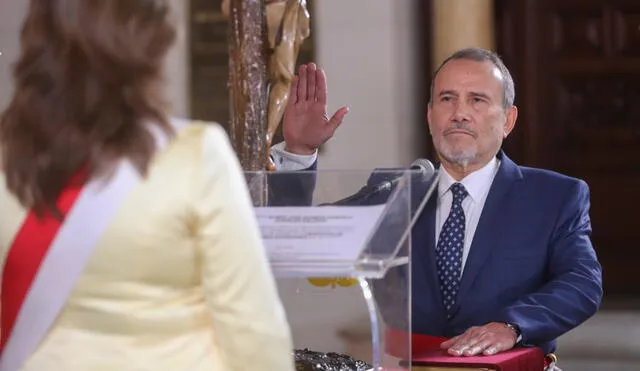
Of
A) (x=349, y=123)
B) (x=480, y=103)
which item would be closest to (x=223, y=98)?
(x=349, y=123)

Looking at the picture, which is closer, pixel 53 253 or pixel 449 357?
pixel 53 253

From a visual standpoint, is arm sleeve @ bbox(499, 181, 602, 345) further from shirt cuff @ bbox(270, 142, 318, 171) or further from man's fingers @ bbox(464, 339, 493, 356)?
shirt cuff @ bbox(270, 142, 318, 171)

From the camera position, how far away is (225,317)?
1.81 m

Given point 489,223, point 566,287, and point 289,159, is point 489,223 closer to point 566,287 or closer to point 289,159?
point 566,287

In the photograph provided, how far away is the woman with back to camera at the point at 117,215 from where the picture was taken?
179 cm

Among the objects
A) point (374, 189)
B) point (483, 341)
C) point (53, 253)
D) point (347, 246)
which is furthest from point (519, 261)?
point (53, 253)

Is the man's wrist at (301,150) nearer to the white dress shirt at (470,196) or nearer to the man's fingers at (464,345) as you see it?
the white dress shirt at (470,196)

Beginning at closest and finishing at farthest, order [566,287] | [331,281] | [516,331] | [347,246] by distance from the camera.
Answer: [347,246], [331,281], [516,331], [566,287]

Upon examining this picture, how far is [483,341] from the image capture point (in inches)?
116

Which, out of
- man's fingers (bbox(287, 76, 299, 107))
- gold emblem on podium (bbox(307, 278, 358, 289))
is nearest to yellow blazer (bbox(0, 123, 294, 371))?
gold emblem on podium (bbox(307, 278, 358, 289))

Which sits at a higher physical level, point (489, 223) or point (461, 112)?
point (461, 112)

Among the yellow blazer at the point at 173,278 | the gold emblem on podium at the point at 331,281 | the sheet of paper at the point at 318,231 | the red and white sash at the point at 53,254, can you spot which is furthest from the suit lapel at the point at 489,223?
the red and white sash at the point at 53,254

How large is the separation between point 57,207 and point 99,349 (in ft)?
0.66

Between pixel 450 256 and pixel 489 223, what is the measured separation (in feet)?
0.42
